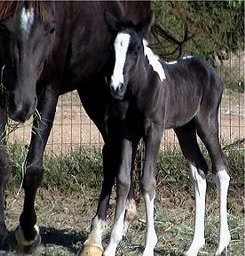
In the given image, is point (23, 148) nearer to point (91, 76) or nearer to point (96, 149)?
point (96, 149)

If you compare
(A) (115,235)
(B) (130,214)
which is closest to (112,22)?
(A) (115,235)

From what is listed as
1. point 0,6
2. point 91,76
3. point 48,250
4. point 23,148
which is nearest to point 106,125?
point 91,76

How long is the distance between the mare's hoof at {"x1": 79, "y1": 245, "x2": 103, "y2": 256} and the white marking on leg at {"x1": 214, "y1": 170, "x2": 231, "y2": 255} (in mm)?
739

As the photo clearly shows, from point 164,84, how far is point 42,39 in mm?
936

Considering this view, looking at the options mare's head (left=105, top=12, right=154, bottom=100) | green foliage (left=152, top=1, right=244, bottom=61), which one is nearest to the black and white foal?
mare's head (left=105, top=12, right=154, bottom=100)

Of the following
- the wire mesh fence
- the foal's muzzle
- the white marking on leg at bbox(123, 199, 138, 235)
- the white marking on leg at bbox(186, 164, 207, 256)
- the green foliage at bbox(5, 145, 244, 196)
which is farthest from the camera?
the wire mesh fence

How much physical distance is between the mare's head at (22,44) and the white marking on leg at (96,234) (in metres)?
1.17

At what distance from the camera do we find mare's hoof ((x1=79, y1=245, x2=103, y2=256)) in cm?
510

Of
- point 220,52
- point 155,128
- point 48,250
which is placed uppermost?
point 220,52

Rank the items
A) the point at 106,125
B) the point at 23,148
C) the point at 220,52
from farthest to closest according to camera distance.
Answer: the point at 220,52, the point at 23,148, the point at 106,125

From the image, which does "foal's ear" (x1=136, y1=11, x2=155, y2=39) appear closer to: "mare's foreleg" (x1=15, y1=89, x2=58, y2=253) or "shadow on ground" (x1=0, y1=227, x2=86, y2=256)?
"mare's foreleg" (x1=15, y1=89, x2=58, y2=253)

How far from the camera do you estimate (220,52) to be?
478 inches

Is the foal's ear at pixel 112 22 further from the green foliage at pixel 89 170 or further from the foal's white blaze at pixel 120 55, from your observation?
the green foliage at pixel 89 170

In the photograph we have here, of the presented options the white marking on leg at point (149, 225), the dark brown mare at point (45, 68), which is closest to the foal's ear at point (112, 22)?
the dark brown mare at point (45, 68)
